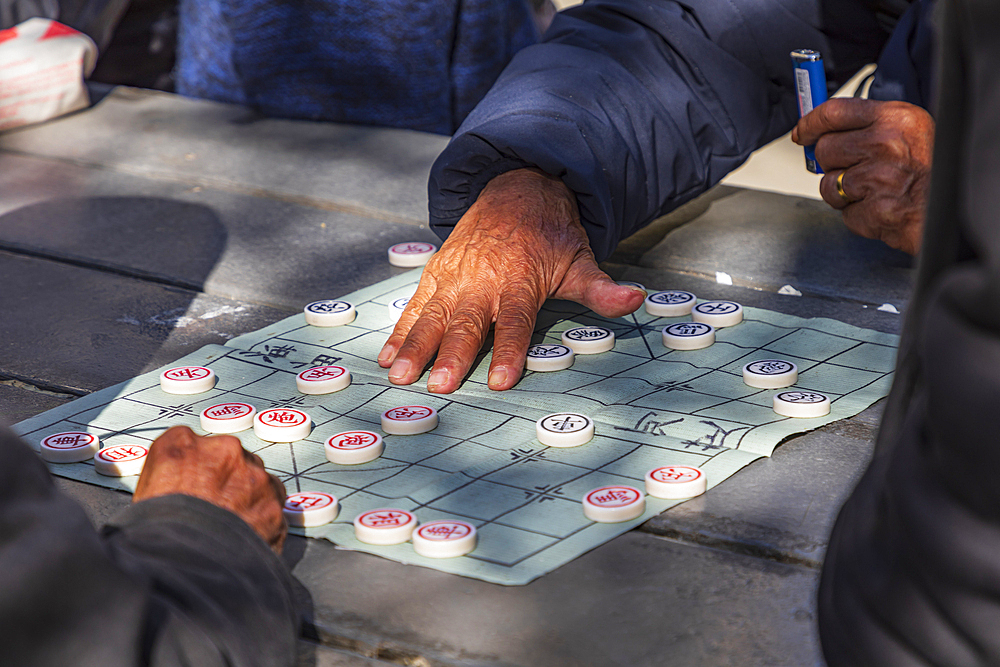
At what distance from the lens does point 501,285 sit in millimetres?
1533

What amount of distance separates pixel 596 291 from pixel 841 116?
60cm

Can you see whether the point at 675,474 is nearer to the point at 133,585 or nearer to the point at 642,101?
the point at 133,585

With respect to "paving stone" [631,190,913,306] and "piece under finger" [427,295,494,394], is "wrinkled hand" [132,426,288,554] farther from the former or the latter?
"paving stone" [631,190,913,306]

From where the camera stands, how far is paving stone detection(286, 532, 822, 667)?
84 centimetres

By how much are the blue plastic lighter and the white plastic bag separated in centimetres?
181

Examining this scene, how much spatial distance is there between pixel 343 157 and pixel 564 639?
1694 millimetres

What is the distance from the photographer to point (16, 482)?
0.68 meters

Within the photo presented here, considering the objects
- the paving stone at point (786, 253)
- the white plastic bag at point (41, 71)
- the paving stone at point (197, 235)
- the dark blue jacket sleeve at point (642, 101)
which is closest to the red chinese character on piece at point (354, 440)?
the paving stone at point (197, 235)

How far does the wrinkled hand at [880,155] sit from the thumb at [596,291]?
1.70ft

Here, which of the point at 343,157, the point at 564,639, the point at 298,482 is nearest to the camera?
the point at 564,639

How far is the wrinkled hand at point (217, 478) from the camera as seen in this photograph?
0.94 metres

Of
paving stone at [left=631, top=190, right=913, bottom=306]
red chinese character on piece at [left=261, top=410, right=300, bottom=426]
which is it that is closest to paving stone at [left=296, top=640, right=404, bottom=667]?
red chinese character on piece at [left=261, top=410, right=300, bottom=426]

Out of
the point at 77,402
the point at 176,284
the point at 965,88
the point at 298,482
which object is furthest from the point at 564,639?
the point at 176,284

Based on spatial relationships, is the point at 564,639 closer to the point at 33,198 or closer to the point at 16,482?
the point at 16,482
